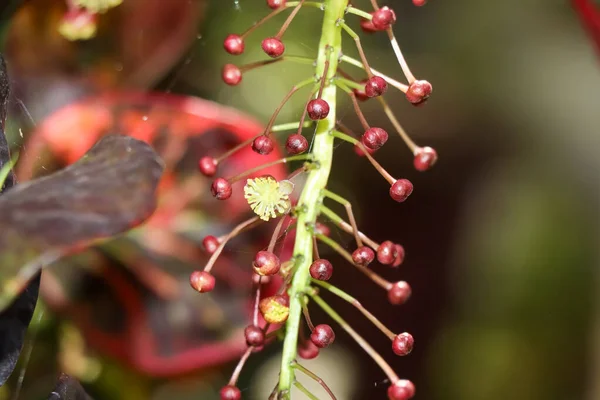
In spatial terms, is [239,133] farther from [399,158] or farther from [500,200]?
[500,200]

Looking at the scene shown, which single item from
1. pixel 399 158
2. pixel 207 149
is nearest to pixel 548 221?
pixel 399 158

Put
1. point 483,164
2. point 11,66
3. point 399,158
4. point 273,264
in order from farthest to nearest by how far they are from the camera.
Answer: point 483,164 → point 399,158 → point 11,66 → point 273,264

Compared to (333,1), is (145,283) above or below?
below

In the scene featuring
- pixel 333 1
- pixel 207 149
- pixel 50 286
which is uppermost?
pixel 333 1

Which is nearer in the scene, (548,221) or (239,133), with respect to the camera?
(239,133)

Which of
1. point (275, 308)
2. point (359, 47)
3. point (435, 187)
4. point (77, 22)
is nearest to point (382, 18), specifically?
point (359, 47)

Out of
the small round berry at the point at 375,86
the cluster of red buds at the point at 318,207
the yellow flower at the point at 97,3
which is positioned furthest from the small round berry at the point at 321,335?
the yellow flower at the point at 97,3

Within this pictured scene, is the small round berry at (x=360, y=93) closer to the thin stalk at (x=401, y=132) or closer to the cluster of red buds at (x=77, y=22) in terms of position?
the thin stalk at (x=401, y=132)

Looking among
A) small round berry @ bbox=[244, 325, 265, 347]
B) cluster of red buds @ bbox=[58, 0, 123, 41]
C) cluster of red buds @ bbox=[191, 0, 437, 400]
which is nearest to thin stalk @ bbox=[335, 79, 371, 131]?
cluster of red buds @ bbox=[191, 0, 437, 400]
